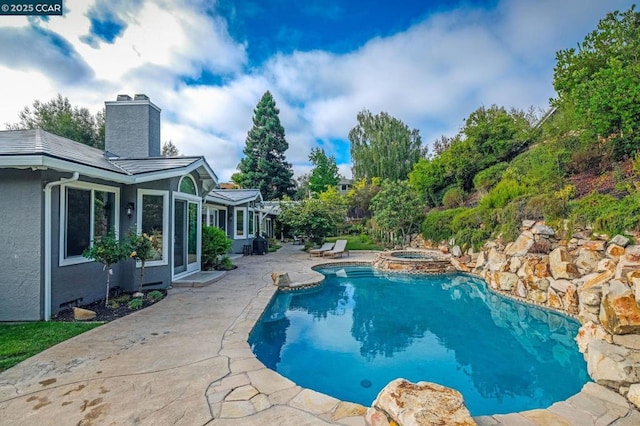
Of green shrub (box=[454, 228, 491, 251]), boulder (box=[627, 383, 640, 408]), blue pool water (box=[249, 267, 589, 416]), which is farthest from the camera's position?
green shrub (box=[454, 228, 491, 251])

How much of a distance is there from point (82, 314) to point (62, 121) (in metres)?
28.6

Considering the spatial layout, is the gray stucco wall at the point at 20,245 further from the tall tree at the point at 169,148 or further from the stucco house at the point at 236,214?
the tall tree at the point at 169,148

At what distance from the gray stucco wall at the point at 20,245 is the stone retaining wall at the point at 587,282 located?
8839mm

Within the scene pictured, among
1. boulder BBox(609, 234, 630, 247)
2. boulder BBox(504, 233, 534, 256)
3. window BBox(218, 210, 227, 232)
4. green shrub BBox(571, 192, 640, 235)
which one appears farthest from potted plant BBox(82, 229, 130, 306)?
green shrub BBox(571, 192, 640, 235)

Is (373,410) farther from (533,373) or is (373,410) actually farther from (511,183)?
(511,183)

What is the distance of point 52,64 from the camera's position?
9.95m

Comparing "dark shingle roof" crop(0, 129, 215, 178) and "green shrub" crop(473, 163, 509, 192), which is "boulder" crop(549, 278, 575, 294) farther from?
"dark shingle roof" crop(0, 129, 215, 178)

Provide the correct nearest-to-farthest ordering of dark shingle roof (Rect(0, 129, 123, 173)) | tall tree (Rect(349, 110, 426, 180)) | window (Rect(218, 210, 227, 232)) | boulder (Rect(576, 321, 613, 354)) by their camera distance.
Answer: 1. boulder (Rect(576, 321, 613, 354))
2. dark shingle roof (Rect(0, 129, 123, 173))
3. window (Rect(218, 210, 227, 232))
4. tall tree (Rect(349, 110, 426, 180))

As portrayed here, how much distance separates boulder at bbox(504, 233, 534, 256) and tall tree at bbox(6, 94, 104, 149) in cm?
3238

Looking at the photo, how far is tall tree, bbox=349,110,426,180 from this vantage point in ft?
98.2

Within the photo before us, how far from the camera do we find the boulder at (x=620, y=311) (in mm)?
4250

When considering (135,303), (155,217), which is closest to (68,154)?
(155,217)

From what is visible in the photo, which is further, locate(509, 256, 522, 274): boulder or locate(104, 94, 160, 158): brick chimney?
locate(104, 94, 160, 158): brick chimney

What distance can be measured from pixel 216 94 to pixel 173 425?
1425cm
